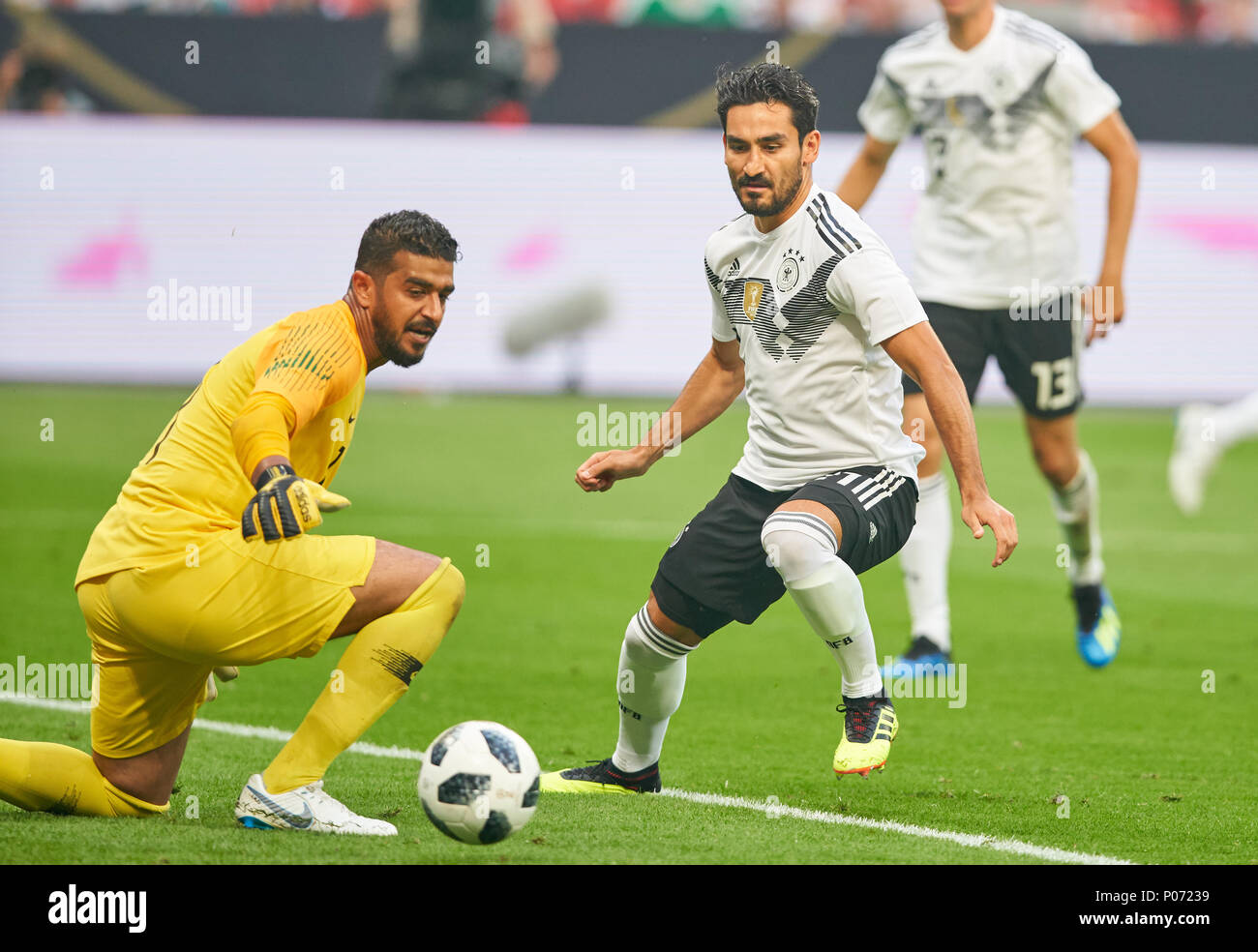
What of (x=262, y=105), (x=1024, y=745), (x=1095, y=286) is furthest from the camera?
(x=262, y=105)

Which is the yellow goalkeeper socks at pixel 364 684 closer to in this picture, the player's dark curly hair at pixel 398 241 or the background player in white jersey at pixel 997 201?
the player's dark curly hair at pixel 398 241

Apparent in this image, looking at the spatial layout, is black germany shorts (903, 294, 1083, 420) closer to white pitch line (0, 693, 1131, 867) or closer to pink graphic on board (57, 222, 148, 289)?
white pitch line (0, 693, 1131, 867)

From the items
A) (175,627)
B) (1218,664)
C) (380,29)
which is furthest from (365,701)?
(380,29)

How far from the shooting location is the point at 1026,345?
752cm

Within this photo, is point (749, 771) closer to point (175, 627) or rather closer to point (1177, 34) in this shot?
point (175, 627)

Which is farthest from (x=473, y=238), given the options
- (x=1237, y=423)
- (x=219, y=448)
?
(x=219, y=448)

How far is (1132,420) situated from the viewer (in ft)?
56.2

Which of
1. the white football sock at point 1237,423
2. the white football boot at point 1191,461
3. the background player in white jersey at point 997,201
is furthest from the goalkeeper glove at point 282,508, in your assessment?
the white football boot at point 1191,461

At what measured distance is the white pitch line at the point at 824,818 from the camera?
4.66 m

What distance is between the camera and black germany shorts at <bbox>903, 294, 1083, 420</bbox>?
7.44m

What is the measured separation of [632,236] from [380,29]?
3.25m

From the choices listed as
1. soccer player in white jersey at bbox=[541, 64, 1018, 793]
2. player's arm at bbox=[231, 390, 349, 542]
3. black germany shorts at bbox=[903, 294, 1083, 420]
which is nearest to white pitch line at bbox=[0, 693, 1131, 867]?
soccer player in white jersey at bbox=[541, 64, 1018, 793]

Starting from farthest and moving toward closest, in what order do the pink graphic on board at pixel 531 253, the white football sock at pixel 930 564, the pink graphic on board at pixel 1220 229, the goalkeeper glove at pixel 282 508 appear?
the pink graphic on board at pixel 1220 229 → the pink graphic on board at pixel 531 253 → the white football sock at pixel 930 564 → the goalkeeper glove at pixel 282 508

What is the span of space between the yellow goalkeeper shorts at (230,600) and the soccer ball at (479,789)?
1.55 ft
